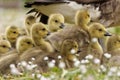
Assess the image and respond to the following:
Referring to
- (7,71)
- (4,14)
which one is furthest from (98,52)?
(4,14)

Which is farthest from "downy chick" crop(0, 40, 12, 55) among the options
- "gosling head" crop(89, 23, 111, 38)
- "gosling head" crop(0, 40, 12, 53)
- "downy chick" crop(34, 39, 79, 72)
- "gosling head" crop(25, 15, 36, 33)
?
"gosling head" crop(89, 23, 111, 38)

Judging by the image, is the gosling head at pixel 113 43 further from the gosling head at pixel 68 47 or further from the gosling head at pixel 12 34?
the gosling head at pixel 12 34

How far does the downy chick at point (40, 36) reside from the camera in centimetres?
593

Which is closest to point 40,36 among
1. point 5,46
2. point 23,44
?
point 23,44

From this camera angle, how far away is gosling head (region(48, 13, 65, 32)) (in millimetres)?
6445

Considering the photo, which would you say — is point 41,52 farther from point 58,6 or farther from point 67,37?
point 58,6

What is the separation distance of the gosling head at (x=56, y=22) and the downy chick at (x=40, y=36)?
0.91 ft

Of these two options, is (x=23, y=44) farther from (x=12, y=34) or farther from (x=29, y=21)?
(x=29, y=21)

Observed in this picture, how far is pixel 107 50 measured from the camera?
20.4ft

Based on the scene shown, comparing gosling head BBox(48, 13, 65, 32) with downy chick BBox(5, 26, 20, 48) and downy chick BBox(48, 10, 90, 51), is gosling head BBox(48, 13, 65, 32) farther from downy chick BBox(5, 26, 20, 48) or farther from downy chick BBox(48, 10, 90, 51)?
downy chick BBox(5, 26, 20, 48)

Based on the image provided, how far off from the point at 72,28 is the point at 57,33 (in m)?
0.18

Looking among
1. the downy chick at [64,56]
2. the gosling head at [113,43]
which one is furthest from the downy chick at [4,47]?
the gosling head at [113,43]

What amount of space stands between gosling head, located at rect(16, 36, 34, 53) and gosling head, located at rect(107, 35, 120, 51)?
0.70 meters

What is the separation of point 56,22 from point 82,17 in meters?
0.24
